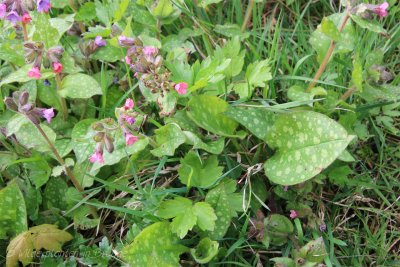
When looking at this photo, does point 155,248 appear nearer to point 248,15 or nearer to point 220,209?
point 220,209

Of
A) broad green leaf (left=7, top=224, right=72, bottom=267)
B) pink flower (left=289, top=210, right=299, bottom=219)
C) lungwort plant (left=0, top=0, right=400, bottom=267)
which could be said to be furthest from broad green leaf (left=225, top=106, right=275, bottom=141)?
broad green leaf (left=7, top=224, right=72, bottom=267)

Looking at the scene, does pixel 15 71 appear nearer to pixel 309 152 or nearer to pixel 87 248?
pixel 87 248

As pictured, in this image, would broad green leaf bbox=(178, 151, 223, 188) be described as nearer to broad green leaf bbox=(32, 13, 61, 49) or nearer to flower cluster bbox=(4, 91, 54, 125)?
flower cluster bbox=(4, 91, 54, 125)

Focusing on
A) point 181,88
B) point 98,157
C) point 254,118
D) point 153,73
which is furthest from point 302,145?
point 98,157

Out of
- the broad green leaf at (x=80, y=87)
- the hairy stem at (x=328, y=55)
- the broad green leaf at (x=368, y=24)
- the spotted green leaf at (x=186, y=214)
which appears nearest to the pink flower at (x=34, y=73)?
the broad green leaf at (x=80, y=87)

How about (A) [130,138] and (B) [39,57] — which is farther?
(B) [39,57]

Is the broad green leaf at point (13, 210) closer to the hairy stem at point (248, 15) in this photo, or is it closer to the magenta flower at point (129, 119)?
the magenta flower at point (129, 119)
